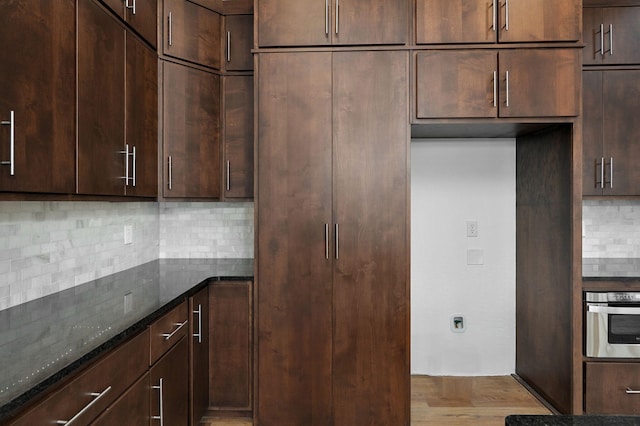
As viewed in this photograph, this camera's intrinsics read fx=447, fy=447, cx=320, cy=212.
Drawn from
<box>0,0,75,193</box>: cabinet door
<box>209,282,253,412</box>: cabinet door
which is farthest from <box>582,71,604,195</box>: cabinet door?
<box>0,0,75,193</box>: cabinet door

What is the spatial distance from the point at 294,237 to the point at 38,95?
55.1 inches

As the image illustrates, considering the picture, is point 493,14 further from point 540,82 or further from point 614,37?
point 614,37

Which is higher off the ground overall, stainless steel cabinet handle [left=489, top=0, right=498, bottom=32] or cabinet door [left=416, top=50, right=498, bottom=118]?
stainless steel cabinet handle [left=489, top=0, right=498, bottom=32]

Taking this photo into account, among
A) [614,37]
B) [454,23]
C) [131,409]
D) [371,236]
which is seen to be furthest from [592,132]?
[131,409]

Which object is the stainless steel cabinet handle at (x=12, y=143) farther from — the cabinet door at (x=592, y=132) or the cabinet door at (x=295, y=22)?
the cabinet door at (x=592, y=132)

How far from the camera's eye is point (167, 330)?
2.01m

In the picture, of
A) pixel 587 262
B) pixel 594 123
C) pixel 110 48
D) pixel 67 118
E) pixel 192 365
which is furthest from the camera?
pixel 587 262

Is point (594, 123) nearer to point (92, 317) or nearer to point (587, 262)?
point (587, 262)

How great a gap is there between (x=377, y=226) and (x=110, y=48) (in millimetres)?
1572

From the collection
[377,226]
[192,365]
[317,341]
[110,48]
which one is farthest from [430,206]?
[110,48]

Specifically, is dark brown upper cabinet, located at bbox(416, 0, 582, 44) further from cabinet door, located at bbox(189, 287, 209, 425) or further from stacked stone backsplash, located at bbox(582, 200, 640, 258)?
cabinet door, located at bbox(189, 287, 209, 425)

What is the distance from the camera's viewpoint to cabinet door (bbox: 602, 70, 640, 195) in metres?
2.86

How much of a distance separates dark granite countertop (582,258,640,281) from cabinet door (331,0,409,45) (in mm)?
1782

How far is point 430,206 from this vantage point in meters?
3.31
